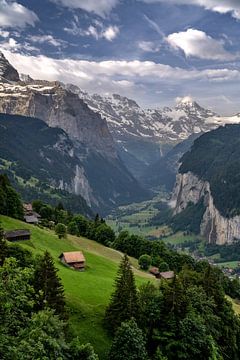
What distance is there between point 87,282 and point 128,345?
100 feet

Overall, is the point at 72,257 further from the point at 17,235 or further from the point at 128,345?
the point at 128,345

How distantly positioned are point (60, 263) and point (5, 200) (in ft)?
98.9

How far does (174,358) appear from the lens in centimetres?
5053

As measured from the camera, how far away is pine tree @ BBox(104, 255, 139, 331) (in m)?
53.0

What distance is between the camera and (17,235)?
90.2 meters

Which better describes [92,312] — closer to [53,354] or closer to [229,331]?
[229,331]

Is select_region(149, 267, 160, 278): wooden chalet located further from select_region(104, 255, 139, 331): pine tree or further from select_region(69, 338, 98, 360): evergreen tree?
select_region(69, 338, 98, 360): evergreen tree

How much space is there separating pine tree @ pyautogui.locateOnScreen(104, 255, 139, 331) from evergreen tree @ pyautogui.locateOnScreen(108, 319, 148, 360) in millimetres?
4697

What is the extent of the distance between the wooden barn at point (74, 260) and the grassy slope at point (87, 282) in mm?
1372

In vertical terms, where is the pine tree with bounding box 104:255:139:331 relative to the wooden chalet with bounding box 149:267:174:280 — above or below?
above

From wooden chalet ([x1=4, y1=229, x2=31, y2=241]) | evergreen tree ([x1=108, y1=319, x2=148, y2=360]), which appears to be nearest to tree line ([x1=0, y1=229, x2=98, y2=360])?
evergreen tree ([x1=108, y1=319, x2=148, y2=360])

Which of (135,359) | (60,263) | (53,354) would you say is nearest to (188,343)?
(135,359)

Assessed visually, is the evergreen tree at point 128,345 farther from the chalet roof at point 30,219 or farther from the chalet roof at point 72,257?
the chalet roof at point 30,219

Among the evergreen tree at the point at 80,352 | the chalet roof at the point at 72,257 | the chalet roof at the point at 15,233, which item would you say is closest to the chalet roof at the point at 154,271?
the chalet roof at the point at 72,257
